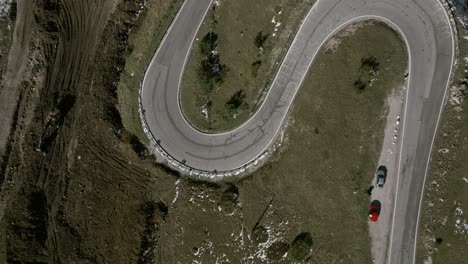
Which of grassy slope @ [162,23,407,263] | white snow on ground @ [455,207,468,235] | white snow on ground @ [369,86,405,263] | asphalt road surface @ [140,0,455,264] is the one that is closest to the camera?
white snow on ground @ [455,207,468,235]

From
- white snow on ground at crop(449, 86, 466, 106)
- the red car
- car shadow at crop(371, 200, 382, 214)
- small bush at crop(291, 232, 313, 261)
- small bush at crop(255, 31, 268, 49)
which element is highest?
small bush at crop(255, 31, 268, 49)

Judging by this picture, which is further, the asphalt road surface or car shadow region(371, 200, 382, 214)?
car shadow region(371, 200, 382, 214)

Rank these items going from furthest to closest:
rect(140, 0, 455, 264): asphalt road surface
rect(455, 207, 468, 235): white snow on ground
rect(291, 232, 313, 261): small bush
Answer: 1. rect(291, 232, 313, 261): small bush
2. rect(140, 0, 455, 264): asphalt road surface
3. rect(455, 207, 468, 235): white snow on ground

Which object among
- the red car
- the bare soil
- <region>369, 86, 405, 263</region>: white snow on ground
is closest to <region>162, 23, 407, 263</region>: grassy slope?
the bare soil

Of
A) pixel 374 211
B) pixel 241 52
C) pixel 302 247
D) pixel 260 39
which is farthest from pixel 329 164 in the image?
pixel 241 52

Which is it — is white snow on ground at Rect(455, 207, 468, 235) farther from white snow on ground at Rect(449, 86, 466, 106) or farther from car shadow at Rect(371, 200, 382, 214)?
white snow on ground at Rect(449, 86, 466, 106)

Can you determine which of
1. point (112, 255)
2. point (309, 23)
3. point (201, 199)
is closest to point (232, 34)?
point (309, 23)

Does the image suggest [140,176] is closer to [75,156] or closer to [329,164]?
[75,156]
